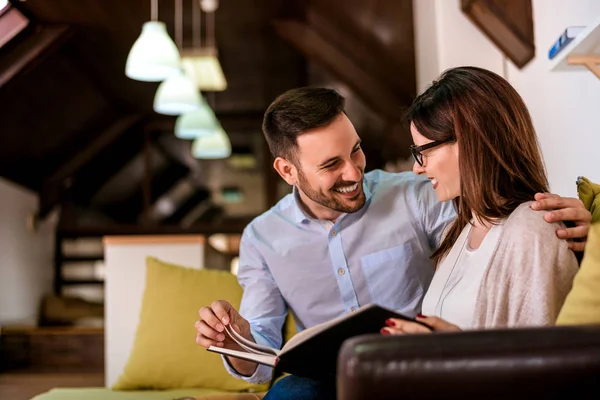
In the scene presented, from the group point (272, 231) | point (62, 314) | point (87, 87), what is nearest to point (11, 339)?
point (62, 314)

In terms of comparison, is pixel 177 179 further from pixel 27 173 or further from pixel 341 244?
pixel 341 244

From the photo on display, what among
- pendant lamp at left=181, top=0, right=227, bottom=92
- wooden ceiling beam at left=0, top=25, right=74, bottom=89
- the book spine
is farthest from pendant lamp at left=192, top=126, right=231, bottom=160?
the book spine

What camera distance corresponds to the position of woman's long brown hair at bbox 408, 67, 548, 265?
170cm

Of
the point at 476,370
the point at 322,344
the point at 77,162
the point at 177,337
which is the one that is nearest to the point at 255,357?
the point at 322,344

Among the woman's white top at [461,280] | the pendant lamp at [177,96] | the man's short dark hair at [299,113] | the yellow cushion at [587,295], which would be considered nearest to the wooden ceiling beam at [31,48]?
the pendant lamp at [177,96]

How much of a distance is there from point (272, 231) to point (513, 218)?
3.44ft

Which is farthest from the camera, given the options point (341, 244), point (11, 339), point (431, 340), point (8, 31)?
point (11, 339)

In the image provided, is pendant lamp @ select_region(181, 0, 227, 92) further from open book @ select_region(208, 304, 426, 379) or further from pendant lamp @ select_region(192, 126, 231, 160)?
open book @ select_region(208, 304, 426, 379)

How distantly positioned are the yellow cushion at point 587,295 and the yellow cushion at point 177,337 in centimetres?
190

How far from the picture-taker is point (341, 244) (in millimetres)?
2406

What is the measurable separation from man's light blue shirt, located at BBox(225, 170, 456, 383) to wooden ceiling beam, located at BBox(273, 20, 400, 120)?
13.2 ft

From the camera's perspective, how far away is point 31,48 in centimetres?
602

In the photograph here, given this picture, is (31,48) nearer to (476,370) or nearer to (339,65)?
(339,65)

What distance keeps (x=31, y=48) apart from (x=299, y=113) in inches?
168
